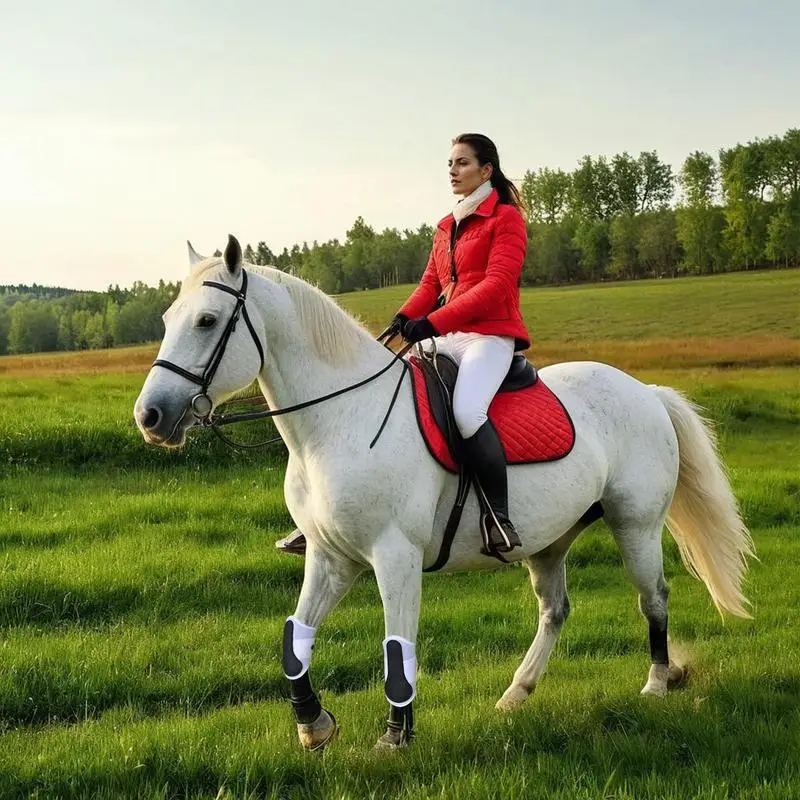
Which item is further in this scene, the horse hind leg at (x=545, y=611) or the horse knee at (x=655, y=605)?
the horse knee at (x=655, y=605)

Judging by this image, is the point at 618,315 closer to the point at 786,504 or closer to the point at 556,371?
the point at 786,504

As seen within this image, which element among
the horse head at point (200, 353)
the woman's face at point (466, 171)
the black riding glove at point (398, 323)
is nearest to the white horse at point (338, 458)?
the horse head at point (200, 353)

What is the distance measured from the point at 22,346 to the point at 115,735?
64.2m

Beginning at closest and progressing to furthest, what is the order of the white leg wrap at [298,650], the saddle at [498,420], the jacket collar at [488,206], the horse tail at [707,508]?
the white leg wrap at [298,650], the saddle at [498,420], the jacket collar at [488,206], the horse tail at [707,508]

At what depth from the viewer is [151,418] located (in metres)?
3.29

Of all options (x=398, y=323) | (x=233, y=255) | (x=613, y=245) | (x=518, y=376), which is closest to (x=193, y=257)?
(x=233, y=255)

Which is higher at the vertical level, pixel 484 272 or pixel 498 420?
pixel 484 272

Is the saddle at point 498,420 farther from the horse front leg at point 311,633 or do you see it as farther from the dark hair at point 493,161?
the dark hair at point 493,161

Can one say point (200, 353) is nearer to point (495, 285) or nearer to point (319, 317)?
point (319, 317)

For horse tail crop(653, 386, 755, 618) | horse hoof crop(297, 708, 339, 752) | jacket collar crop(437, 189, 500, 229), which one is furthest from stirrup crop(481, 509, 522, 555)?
horse tail crop(653, 386, 755, 618)

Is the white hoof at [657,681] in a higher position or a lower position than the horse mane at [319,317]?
lower

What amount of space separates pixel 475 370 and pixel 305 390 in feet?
3.26

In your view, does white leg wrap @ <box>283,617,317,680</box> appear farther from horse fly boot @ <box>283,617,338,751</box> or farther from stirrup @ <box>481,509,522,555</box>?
stirrup @ <box>481,509,522,555</box>

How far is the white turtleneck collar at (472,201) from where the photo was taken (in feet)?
14.3
